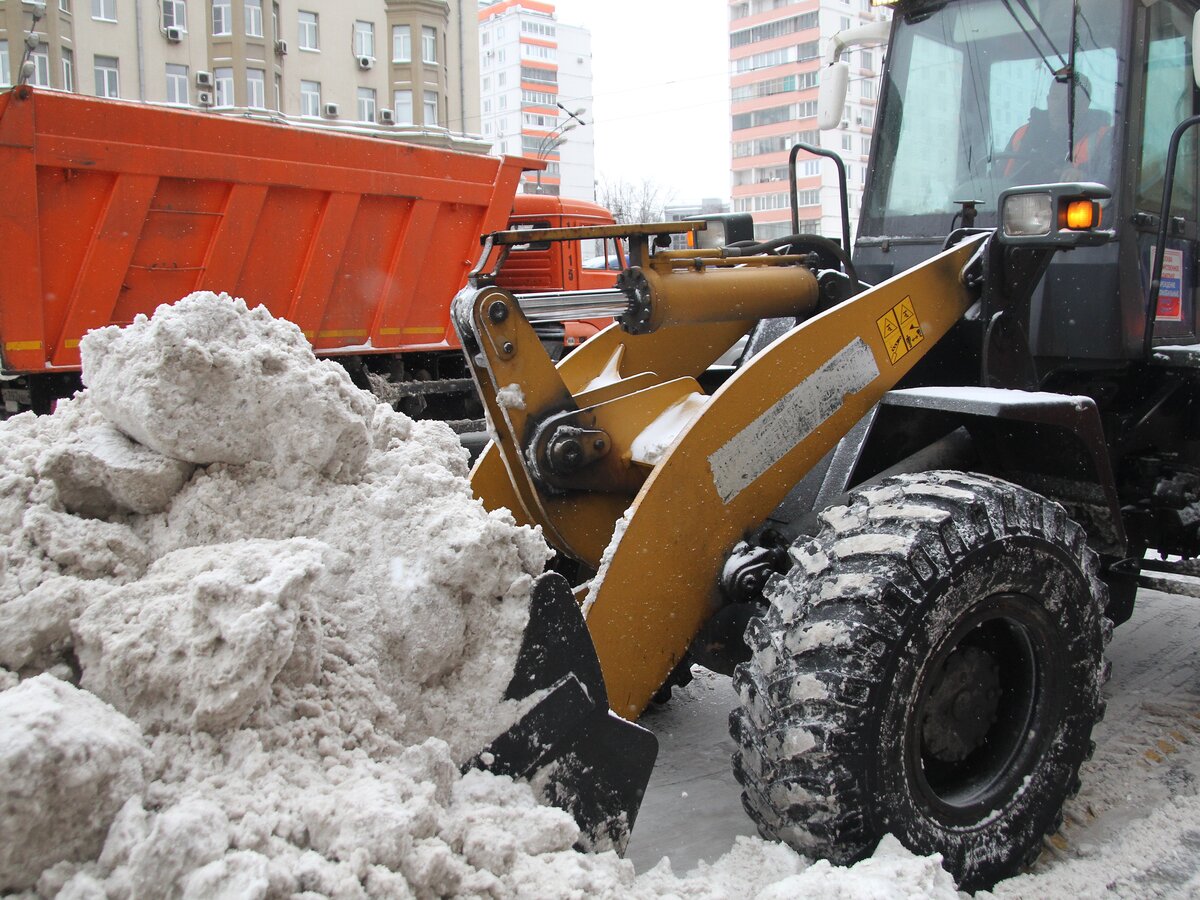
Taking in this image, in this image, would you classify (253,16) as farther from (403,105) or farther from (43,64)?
(43,64)

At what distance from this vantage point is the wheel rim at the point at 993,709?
282cm

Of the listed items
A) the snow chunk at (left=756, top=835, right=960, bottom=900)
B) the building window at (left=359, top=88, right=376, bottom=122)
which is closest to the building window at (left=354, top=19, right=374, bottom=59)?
the building window at (left=359, top=88, right=376, bottom=122)

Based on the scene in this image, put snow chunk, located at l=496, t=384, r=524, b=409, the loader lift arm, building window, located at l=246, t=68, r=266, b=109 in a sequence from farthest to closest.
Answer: building window, located at l=246, t=68, r=266, b=109 < snow chunk, located at l=496, t=384, r=524, b=409 < the loader lift arm

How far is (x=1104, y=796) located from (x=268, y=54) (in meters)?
42.1

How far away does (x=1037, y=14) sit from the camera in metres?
3.85

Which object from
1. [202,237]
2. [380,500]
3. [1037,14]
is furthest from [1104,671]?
[202,237]

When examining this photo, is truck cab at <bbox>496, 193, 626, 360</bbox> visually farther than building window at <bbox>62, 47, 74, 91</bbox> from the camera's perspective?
No

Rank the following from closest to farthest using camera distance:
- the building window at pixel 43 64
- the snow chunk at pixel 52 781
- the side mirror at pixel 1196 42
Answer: the snow chunk at pixel 52 781, the side mirror at pixel 1196 42, the building window at pixel 43 64

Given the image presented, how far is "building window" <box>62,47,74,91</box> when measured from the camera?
105 feet

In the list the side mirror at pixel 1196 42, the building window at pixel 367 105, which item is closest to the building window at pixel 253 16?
the building window at pixel 367 105

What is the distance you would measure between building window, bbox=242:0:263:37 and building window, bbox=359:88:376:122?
17.1 ft

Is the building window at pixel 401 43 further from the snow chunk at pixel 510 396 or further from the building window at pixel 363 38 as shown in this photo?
the snow chunk at pixel 510 396

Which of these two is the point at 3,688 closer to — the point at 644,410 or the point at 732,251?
the point at 644,410

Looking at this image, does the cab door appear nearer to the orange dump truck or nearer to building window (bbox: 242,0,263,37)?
the orange dump truck
